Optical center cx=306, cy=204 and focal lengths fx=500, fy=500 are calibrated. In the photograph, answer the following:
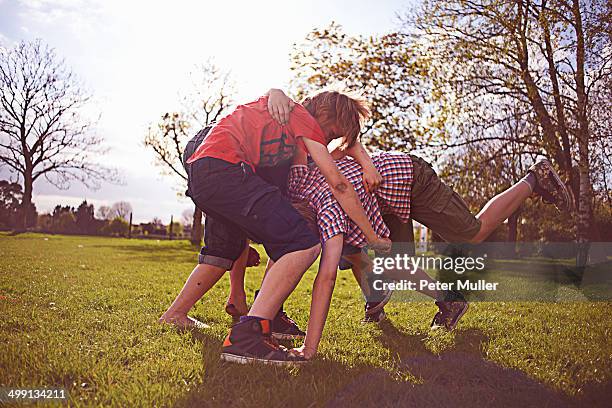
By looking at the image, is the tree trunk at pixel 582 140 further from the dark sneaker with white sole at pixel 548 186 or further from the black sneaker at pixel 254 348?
the black sneaker at pixel 254 348

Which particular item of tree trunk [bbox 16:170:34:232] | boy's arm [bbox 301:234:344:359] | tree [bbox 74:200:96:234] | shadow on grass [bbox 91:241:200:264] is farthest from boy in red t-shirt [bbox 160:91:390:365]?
tree [bbox 74:200:96:234]

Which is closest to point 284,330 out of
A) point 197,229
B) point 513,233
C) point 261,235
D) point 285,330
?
point 285,330

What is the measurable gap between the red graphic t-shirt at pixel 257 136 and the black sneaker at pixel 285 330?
1.14m

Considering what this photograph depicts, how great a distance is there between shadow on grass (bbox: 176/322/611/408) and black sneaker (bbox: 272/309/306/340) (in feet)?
2.42

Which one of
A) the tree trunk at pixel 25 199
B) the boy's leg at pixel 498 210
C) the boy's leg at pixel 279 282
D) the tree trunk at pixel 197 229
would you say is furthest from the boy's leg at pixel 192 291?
the tree trunk at pixel 197 229

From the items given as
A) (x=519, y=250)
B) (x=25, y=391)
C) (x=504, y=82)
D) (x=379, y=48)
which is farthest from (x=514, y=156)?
(x=25, y=391)

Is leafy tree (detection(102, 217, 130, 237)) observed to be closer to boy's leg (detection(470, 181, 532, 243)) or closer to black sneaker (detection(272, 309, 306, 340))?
black sneaker (detection(272, 309, 306, 340))

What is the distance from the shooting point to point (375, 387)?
216cm

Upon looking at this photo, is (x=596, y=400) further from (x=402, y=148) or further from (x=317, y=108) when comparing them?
(x=402, y=148)

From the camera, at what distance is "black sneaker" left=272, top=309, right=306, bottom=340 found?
3334mm

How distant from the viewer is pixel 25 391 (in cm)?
193

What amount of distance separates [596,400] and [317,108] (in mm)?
2058

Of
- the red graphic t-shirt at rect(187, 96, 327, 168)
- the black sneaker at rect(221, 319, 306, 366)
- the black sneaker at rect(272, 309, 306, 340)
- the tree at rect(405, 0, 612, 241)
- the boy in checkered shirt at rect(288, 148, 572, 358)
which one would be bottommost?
the black sneaker at rect(272, 309, 306, 340)

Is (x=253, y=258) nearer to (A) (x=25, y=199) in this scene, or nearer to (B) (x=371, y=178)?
(B) (x=371, y=178)
